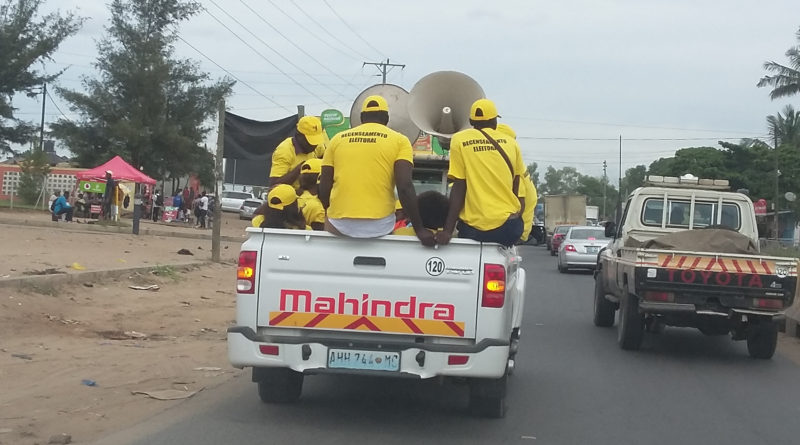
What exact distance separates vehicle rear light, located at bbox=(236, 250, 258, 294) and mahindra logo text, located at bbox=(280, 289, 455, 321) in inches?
8.9

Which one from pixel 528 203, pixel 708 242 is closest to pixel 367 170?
pixel 528 203

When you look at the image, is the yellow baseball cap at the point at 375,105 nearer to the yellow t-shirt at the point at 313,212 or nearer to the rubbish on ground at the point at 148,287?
the yellow t-shirt at the point at 313,212

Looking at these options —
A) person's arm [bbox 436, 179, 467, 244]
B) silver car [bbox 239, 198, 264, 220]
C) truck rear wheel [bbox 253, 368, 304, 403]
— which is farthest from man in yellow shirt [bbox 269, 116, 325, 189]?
silver car [bbox 239, 198, 264, 220]

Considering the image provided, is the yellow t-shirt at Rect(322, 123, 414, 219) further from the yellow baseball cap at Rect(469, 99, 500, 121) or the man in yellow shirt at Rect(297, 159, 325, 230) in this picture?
the man in yellow shirt at Rect(297, 159, 325, 230)

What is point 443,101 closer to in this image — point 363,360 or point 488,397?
point 488,397

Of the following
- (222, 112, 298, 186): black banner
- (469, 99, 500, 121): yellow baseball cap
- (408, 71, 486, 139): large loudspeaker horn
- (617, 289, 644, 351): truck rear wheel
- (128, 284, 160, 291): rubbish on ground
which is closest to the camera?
(469, 99, 500, 121): yellow baseball cap

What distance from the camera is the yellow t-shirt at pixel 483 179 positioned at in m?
7.12

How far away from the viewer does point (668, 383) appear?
10.1m

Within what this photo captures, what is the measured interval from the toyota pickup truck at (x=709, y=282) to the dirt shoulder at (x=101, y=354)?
4.90 m

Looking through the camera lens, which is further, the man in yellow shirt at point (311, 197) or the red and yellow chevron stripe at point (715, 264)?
the red and yellow chevron stripe at point (715, 264)

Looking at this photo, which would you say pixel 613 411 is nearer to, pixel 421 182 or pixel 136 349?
pixel 421 182

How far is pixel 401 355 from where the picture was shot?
674 cm

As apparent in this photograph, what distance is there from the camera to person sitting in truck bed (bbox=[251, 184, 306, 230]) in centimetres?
792

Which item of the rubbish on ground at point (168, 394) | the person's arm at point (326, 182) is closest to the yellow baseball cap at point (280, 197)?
the person's arm at point (326, 182)
